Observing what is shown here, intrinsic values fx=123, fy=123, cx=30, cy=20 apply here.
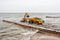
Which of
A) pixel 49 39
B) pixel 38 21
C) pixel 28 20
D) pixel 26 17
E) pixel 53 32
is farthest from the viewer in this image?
pixel 26 17

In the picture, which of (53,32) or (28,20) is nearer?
(53,32)

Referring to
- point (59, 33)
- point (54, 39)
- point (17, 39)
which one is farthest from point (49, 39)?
point (17, 39)

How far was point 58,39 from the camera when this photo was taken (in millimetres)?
8430

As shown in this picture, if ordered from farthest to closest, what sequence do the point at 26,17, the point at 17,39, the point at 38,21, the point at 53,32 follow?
1. the point at 26,17
2. the point at 38,21
3. the point at 53,32
4. the point at 17,39

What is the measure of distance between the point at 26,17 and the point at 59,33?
39.6 ft

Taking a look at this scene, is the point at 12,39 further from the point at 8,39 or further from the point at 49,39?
the point at 49,39

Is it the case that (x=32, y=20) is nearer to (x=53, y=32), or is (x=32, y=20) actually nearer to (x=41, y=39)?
(x=53, y=32)

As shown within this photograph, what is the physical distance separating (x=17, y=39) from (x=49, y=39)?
7.91 ft

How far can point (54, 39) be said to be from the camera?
8.38 m

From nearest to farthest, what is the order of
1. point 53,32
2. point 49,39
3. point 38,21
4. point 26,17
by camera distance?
point 49,39 < point 53,32 < point 38,21 < point 26,17

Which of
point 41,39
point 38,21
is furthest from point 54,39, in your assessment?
point 38,21

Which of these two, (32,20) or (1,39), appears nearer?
(1,39)

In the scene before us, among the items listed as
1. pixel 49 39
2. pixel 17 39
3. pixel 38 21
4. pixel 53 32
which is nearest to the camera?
pixel 49 39

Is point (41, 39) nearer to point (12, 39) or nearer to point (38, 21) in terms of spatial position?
point (12, 39)
